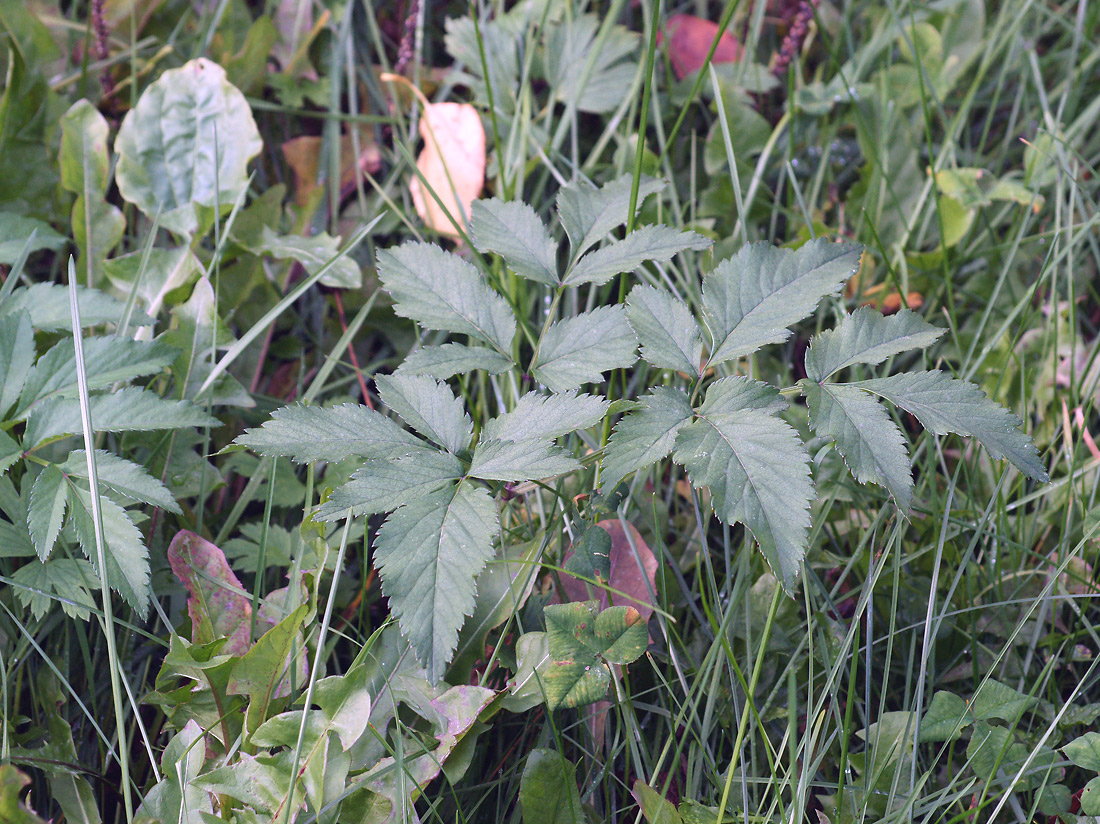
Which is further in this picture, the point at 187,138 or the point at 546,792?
the point at 187,138

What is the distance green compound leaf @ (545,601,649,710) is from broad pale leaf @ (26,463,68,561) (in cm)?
69

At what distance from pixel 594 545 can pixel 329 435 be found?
421 millimetres

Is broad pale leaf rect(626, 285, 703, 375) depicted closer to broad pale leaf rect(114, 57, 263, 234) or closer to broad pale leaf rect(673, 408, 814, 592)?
broad pale leaf rect(673, 408, 814, 592)

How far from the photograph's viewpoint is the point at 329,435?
1.06 meters

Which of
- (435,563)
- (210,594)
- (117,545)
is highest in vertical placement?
(435,563)

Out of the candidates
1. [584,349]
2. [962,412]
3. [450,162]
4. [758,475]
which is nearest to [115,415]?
[584,349]

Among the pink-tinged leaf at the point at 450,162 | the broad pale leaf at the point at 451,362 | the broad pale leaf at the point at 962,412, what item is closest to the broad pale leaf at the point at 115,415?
the broad pale leaf at the point at 451,362

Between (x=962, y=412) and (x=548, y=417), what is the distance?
1.76 ft

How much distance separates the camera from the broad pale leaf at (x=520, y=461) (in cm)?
100

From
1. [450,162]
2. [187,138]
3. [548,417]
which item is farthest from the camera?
[450,162]

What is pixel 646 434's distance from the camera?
1.01 m

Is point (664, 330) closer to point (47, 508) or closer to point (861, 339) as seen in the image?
point (861, 339)

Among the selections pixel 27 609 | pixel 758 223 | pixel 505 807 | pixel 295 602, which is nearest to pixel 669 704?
pixel 505 807

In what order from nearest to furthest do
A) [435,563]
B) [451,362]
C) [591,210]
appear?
[435,563], [451,362], [591,210]
